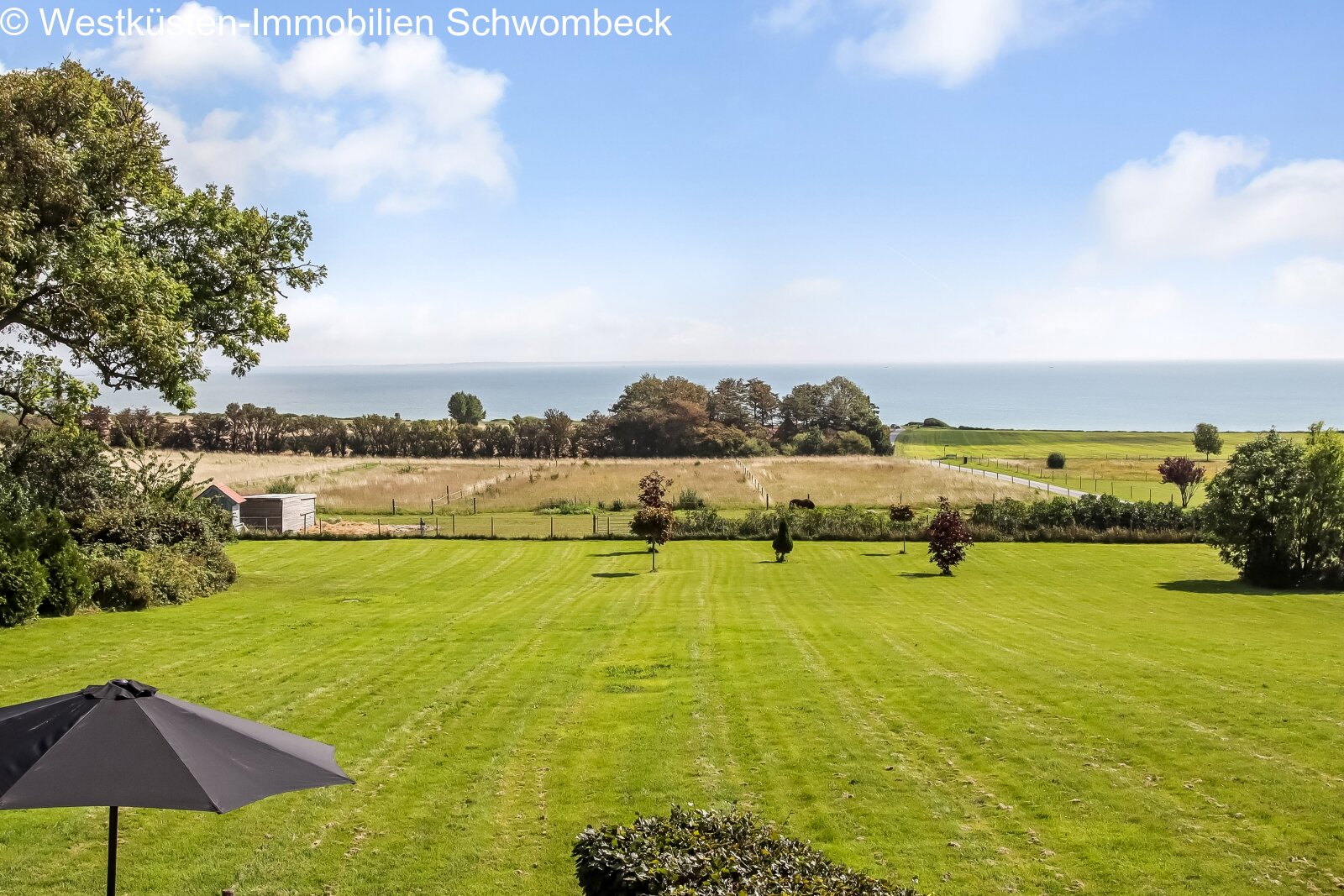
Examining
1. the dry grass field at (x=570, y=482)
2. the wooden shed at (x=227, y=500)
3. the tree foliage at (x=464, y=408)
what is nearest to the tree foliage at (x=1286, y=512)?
the dry grass field at (x=570, y=482)

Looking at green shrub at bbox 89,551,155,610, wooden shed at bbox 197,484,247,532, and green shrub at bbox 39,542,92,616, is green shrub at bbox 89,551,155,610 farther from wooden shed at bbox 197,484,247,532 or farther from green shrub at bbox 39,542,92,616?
wooden shed at bbox 197,484,247,532

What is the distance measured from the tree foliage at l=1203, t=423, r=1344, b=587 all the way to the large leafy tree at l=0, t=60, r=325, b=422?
109 ft

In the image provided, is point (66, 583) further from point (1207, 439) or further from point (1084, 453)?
point (1084, 453)

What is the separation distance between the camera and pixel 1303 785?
10414mm

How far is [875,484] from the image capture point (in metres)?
66.5

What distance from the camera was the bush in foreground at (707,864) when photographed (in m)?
5.49

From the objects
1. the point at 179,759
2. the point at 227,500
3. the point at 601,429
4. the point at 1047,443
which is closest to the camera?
the point at 179,759

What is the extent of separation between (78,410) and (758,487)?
46505 mm

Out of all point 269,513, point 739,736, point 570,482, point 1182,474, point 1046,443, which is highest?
point 1046,443

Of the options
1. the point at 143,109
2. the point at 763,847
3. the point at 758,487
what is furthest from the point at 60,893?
the point at 758,487

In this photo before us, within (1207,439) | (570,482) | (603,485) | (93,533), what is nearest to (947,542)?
(93,533)

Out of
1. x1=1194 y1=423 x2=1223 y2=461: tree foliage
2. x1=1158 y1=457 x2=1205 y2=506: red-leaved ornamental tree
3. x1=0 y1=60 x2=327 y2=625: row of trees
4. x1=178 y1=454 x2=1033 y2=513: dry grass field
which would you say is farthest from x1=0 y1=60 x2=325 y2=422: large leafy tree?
x1=1194 y1=423 x2=1223 y2=461: tree foliage

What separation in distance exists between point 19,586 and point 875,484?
55.0 metres

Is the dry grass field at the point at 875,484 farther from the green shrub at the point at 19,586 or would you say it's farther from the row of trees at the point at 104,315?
the green shrub at the point at 19,586
